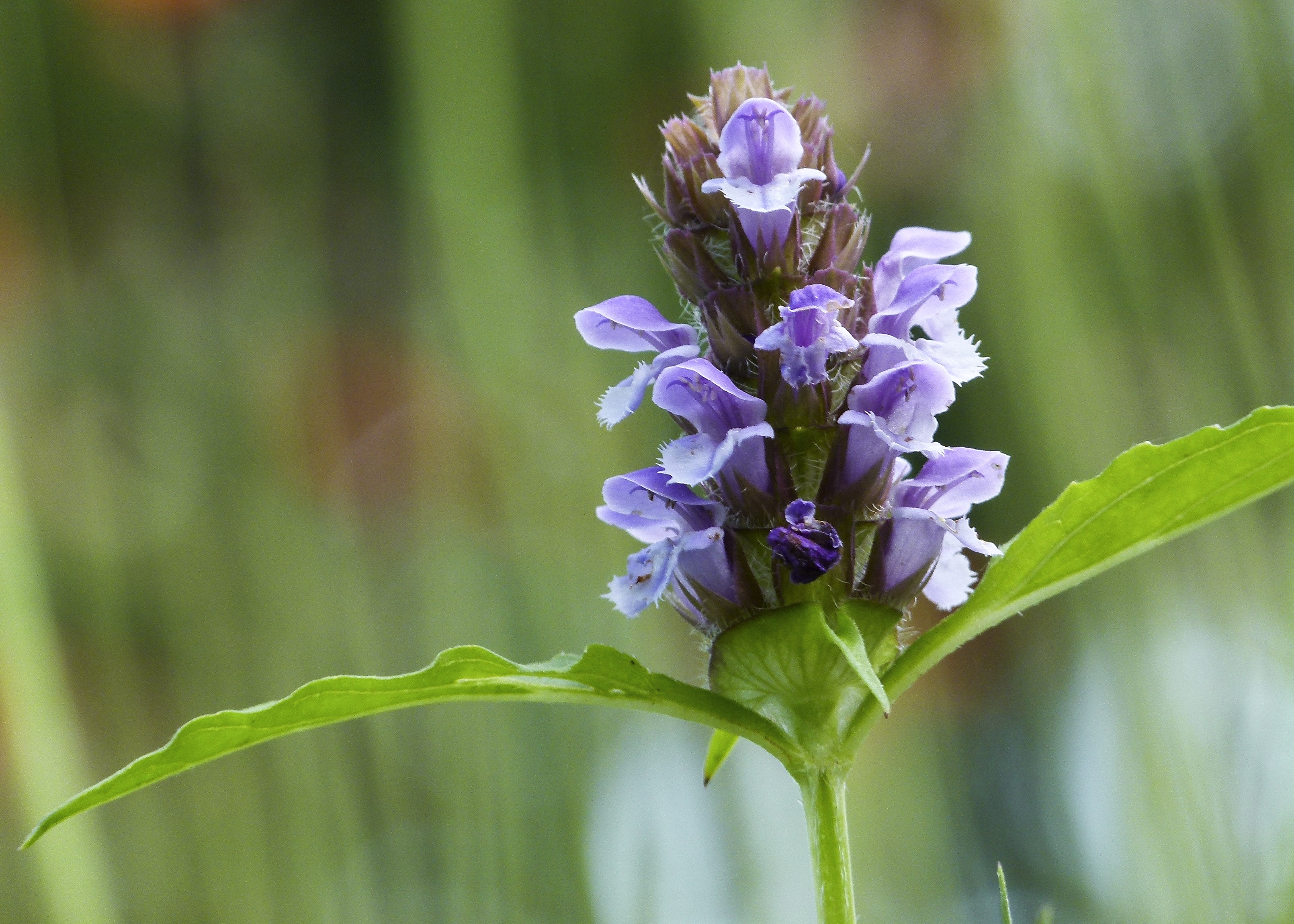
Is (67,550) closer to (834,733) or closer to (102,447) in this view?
(102,447)

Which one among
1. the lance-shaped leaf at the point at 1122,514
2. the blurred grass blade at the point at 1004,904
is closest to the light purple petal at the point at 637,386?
the lance-shaped leaf at the point at 1122,514

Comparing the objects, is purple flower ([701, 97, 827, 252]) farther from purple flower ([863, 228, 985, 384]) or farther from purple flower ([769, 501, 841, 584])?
purple flower ([769, 501, 841, 584])

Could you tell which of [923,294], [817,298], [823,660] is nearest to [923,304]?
[923,294]

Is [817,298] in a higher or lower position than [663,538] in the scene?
higher

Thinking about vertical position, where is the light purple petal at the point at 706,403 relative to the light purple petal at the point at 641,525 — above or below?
above

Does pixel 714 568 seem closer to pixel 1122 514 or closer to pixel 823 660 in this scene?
pixel 823 660

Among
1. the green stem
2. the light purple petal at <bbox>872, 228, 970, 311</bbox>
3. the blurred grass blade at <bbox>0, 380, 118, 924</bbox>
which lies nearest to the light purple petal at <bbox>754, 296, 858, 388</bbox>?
the light purple petal at <bbox>872, 228, 970, 311</bbox>

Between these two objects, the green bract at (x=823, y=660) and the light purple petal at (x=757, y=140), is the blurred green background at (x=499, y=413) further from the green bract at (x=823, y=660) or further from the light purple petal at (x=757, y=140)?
the light purple petal at (x=757, y=140)
